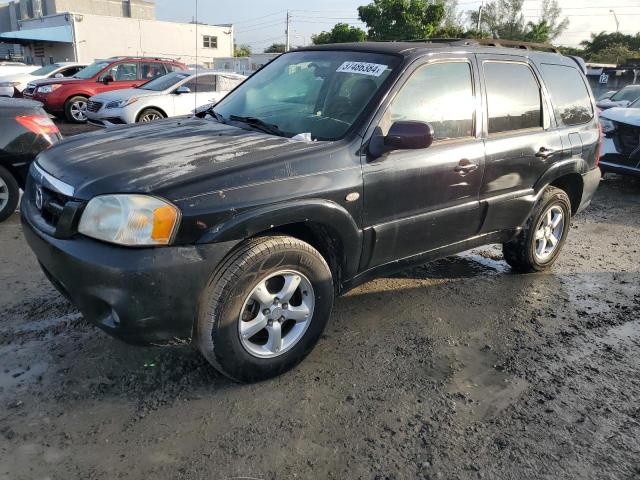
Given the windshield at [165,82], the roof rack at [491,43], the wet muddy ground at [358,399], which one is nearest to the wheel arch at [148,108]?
the windshield at [165,82]

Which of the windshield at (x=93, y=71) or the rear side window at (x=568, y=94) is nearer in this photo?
the rear side window at (x=568, y=94)

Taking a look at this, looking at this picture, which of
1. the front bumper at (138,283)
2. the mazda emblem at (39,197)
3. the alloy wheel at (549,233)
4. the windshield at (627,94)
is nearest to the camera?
the front bumper at (138,283)

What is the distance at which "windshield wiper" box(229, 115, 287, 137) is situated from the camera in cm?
329

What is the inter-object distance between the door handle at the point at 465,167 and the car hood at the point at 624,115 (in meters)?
5.72

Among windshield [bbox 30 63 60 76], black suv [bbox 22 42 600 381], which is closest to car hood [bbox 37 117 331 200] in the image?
black suv [bbox 22 42 600 381]

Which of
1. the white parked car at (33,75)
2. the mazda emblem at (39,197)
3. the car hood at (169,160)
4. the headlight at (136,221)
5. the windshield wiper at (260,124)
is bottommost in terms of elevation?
the white parked car at (33,75)

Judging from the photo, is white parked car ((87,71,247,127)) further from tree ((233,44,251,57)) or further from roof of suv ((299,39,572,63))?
tree ((233,44,251,57))

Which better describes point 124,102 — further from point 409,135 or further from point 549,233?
point 409,135

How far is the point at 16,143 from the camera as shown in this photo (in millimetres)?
5258

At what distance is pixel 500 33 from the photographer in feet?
189

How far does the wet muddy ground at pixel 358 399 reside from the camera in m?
2.33

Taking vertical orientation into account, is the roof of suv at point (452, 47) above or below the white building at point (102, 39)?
above

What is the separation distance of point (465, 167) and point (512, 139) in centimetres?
59

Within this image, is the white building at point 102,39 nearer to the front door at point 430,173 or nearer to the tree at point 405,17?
the tree at point 405,17
